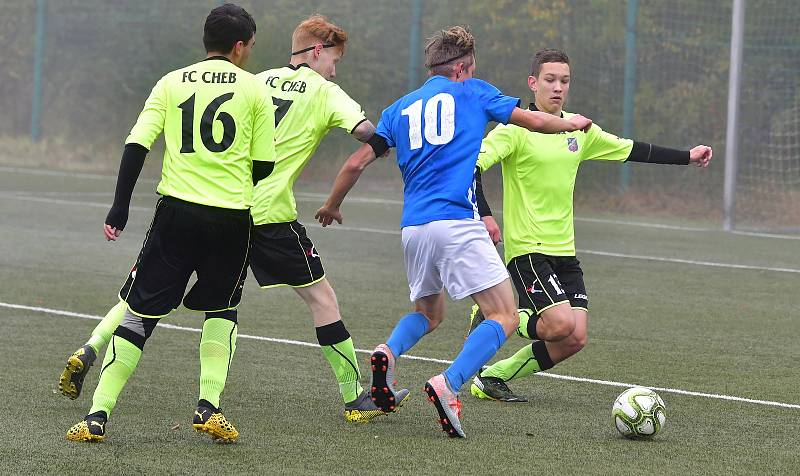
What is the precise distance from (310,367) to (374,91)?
1685 centimetres

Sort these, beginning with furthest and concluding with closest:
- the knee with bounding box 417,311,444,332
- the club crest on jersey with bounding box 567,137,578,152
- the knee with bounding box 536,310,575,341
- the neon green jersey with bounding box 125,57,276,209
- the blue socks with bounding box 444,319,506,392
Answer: the club crest on jersey with bounding box 567,137,578,152, the knee with bounding box 536,310,575,341, the knee with bounding box 417,311,444,332, the blue socks with bounding box 444,319,506,392, the neon green jersey with bounding box 125,57,276,209

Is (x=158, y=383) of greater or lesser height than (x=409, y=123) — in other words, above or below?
below

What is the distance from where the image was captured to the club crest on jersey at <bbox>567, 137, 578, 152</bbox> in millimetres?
7933

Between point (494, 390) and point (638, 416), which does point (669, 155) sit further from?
point (638, 416)

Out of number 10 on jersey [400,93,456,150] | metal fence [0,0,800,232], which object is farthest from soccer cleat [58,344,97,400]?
metal fence [0,0,800,232]

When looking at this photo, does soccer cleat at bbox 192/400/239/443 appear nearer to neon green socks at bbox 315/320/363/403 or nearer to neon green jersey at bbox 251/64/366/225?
neon green socks at bbox 315/320/363/403

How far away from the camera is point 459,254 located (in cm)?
670

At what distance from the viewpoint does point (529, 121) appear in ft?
21.8

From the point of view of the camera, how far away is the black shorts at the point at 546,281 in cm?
763

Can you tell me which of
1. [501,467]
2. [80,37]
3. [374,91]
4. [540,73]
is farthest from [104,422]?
[80,37]

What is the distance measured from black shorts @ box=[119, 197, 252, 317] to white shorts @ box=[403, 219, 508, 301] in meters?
0.89

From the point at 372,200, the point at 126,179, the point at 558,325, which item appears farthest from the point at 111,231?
the point at 372,200

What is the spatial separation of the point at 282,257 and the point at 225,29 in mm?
1193

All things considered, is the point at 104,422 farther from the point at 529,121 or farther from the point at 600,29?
the point at 600,29
